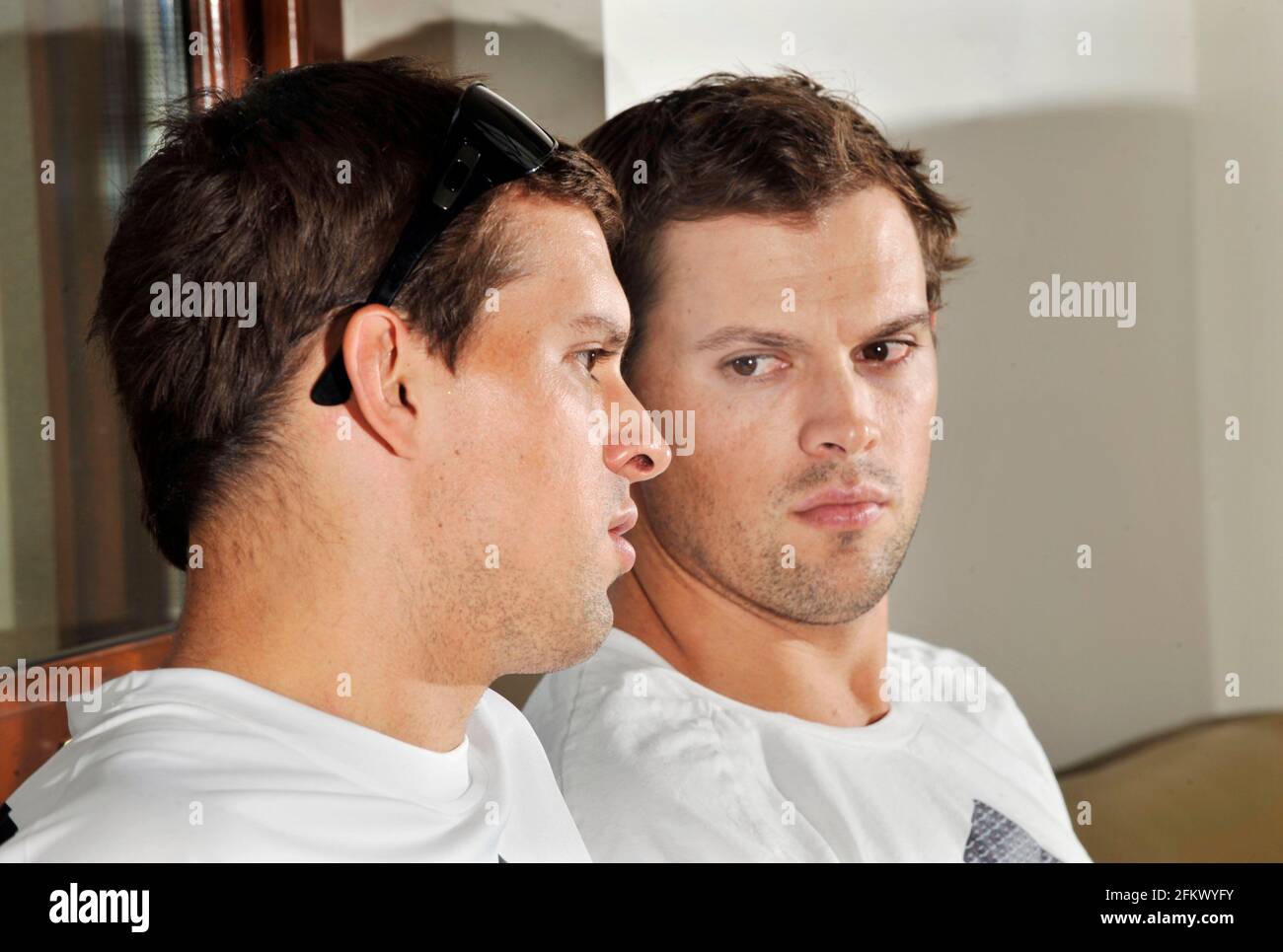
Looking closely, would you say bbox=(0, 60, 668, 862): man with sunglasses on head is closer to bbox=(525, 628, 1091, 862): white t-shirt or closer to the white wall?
bbox=(525, 628, 1091, 862): white t-shirt

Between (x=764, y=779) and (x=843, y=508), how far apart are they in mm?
289

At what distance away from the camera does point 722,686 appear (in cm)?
120

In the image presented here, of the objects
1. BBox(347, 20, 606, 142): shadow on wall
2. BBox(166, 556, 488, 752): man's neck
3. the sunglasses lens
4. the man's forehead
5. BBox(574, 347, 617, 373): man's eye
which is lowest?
BBox(166, 556, 488, 752): man's neck

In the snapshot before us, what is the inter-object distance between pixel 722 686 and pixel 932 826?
0.81 ft

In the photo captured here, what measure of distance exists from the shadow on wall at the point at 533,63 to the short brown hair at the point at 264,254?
0.42 metres

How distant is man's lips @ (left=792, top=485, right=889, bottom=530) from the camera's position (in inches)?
46.9

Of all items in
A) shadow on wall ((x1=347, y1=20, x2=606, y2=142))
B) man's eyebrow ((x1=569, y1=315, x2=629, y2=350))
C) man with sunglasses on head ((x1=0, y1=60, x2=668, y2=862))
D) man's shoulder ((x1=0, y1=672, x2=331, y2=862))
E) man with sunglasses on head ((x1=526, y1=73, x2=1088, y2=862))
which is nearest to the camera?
man's shoulder ((x1=0, y1=672, x2=331, y2=862))

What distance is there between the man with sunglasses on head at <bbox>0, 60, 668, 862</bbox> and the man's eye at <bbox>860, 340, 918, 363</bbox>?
37 cm

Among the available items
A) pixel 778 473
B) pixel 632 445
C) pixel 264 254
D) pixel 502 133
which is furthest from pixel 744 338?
pixel 264 254

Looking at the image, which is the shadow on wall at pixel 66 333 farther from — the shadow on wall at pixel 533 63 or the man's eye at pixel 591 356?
the man's eye at pixel 591 356

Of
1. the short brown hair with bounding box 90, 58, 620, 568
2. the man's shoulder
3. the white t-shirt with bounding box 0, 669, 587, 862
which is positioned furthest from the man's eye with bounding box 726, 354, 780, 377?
the man's shoulder

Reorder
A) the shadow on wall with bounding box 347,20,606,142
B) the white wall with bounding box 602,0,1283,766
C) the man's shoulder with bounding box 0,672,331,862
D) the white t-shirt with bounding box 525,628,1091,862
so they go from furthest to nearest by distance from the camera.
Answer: the white wall with bounding box 602,0,1283,766 → the shadow on wall with bounding box 347,20,606,142 → the white t-shirt with bounding box 525,628,1091,862 → the man's shoulder with bounding box 0,672,331,862

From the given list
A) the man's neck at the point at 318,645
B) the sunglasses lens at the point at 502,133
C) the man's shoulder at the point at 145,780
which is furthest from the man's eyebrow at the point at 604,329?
the man's shoulder at the point at 145,780

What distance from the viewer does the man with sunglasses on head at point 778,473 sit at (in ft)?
3.72
